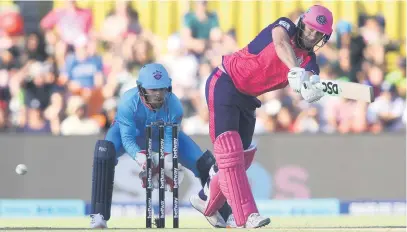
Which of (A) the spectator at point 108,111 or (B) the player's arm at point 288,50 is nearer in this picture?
(B) the player's arm at point 288,50

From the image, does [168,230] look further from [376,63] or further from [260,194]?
[376,63]

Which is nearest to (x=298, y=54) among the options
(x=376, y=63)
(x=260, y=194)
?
(x=260, y=194)

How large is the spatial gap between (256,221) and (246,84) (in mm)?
1123

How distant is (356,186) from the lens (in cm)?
1430

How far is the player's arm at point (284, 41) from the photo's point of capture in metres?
8.71

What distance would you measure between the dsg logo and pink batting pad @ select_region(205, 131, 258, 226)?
1.05 metres

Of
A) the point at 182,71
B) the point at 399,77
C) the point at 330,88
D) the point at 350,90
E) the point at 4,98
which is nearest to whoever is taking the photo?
the point at 350,90

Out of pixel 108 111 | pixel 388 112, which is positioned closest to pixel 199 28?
pixel 108 111

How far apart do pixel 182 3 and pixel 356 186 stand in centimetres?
388

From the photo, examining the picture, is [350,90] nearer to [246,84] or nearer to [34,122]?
[246,84]

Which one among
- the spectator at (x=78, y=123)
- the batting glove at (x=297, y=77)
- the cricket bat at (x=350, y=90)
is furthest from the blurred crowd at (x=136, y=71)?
the cricket bat at (x=350, y=90)

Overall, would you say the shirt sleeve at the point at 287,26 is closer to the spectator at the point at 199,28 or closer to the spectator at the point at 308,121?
the spectator at the point at 308,121

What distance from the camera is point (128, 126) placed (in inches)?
394

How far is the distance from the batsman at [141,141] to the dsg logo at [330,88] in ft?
6.03
